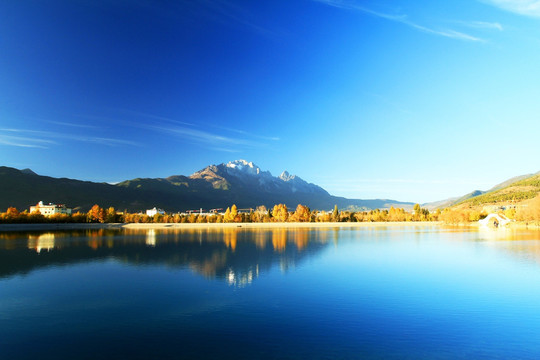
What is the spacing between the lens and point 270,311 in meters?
19.2

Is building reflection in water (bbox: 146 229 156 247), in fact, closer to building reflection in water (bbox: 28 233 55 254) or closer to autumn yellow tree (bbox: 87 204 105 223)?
building reflection in water (bbox: 28 233 55 254)

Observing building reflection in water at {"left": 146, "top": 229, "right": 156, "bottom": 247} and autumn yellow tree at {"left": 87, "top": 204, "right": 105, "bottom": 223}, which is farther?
autumn yellow tree at {"left": 87, "top": 204, "right": 105, "bottom": 223}

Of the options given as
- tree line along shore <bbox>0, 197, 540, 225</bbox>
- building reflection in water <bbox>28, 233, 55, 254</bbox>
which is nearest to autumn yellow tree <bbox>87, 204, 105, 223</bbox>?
tree line along shore <bbox>0, 197, 540, 225</bbox>

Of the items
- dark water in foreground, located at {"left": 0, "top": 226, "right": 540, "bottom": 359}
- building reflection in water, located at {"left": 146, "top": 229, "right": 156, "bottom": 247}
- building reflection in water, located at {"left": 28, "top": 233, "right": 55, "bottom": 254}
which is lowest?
building reflection in water, located at {"left": 146, "top": 229, "right": 156, "bottom": 247}

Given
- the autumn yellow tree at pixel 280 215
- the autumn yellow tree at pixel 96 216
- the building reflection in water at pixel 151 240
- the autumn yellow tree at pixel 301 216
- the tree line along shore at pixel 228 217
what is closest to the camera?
the building reflection in water at pixel 151 240

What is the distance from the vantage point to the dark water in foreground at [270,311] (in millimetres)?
14078

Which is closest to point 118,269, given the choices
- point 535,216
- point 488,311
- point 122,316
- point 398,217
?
point 122,316

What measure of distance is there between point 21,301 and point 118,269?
1261cm

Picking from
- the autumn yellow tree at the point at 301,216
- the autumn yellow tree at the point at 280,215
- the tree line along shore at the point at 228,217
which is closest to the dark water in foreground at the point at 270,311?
the tree line along shore at the point at 228,217

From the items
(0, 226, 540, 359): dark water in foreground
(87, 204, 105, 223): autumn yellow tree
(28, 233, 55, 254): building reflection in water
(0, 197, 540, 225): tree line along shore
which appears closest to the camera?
(0, 226, 540, 359): dark water in foreground

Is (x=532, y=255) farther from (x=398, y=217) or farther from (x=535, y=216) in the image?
(x=398, y=217)

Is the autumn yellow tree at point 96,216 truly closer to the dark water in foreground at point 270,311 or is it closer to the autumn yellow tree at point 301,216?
the autumn yellow tree at point 301,216

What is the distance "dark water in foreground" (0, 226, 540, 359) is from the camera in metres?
14.1

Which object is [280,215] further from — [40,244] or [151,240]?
[40,244]
